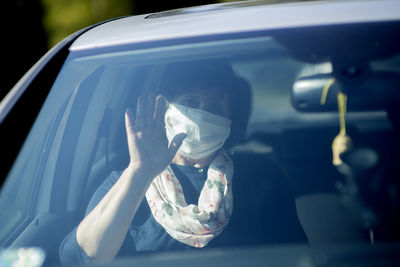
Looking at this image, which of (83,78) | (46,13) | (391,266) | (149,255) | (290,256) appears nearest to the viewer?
(391,266)

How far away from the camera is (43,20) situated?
323 inches

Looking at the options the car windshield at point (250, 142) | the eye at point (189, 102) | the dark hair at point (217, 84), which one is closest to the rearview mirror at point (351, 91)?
the car windshield at point (250, 142)

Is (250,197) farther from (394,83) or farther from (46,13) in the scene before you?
(46,13)

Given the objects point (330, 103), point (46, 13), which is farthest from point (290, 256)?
point (46, 13)

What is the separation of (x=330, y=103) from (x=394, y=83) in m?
0.22

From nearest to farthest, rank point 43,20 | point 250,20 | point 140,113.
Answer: point 250,20 < point 140,113 < point 43,20

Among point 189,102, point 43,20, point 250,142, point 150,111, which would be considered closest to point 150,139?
point 150,111

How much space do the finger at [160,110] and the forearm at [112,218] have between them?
0.64 feet

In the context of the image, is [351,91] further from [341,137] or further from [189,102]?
[189,102]

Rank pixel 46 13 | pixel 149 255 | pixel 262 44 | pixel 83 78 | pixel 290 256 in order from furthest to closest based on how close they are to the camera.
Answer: pixel 46 13, pixel 83 78, pixel 262 44, pixel 149 255, pixel 290 256

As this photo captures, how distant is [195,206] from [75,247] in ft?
1.40

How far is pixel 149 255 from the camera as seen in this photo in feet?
5.79

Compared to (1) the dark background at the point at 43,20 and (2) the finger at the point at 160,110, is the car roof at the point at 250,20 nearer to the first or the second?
(2) the finger at the point at 160,110

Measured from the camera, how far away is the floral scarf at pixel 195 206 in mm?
2045
